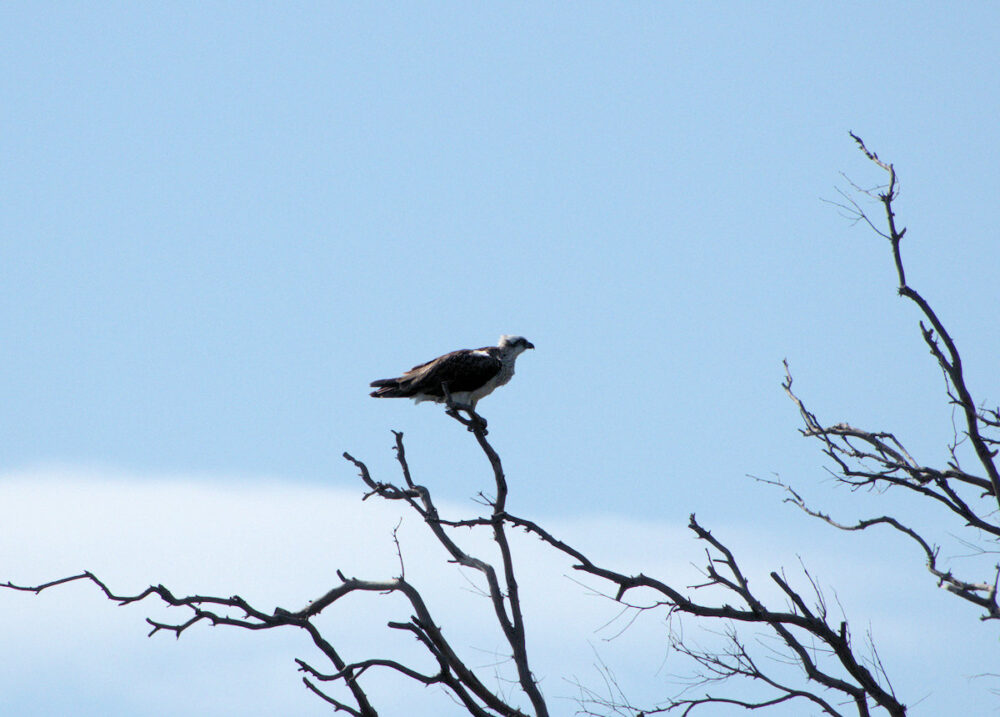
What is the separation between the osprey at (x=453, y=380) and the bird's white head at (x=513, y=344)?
15.6 inches

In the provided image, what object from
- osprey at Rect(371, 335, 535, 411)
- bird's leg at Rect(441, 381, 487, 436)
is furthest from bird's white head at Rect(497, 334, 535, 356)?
bird's leg at Rect(441, 381, 487, 436)

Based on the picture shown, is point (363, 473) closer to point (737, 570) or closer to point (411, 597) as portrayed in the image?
point (411, 597)

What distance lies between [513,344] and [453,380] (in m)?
1.30

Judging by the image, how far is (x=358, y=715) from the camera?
8984 millimetres

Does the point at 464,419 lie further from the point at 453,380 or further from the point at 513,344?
the point at 513,344

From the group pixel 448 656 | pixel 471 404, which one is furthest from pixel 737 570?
pixel 471 404

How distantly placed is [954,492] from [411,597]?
4.89 m

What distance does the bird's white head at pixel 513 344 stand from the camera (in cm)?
1502

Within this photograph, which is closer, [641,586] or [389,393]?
[641,586]

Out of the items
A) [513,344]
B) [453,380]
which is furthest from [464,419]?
[513,344]

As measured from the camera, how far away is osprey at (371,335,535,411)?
14.0 m

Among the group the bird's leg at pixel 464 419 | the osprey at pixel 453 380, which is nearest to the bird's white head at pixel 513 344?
the osprey at pixel 453 380

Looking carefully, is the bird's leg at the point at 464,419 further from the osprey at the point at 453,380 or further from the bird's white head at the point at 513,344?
the bird's white head at the point at 513,344

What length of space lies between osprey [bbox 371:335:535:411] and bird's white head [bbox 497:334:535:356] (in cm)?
40
